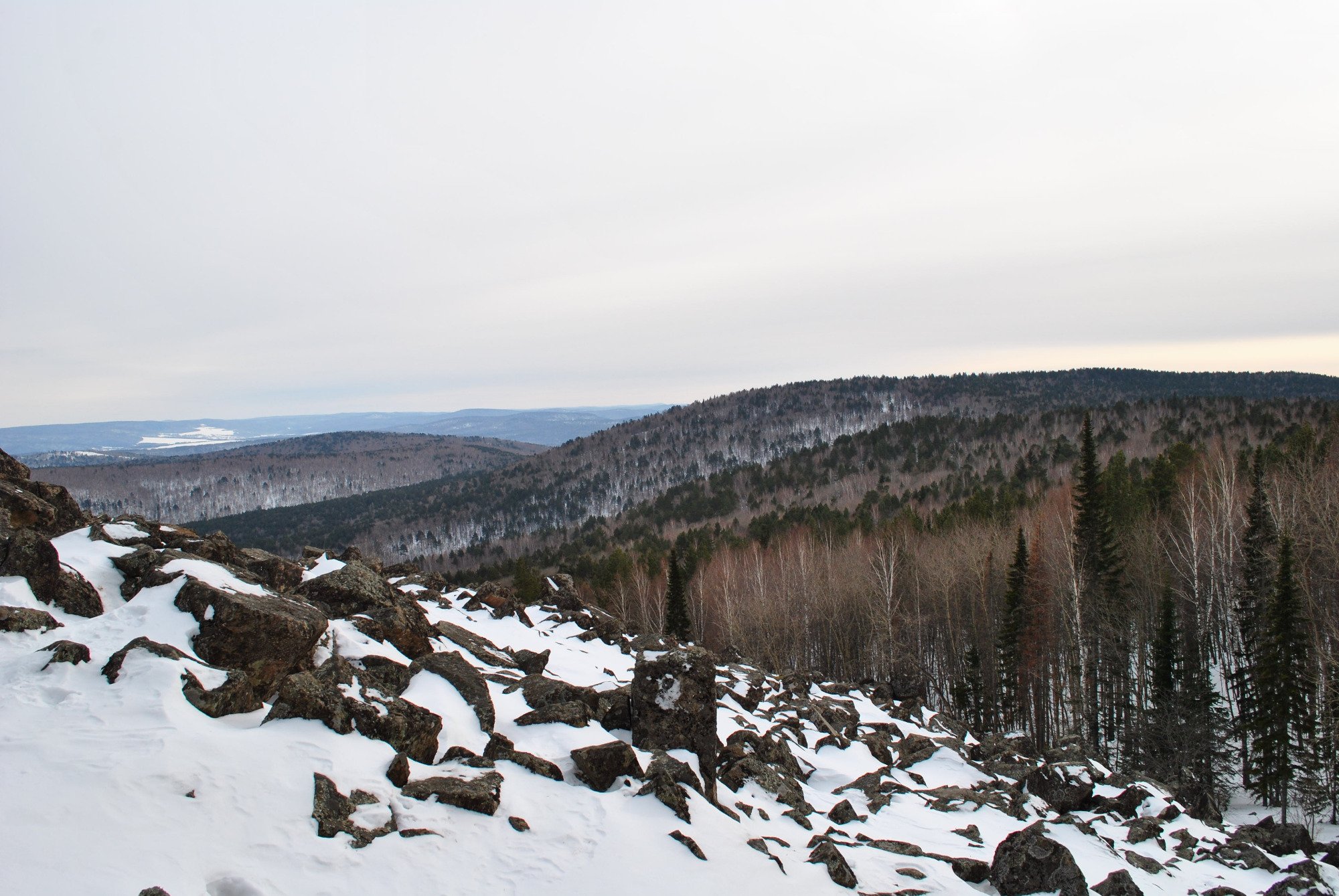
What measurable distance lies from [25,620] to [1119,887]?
19.2m

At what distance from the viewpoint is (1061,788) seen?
1942 cm

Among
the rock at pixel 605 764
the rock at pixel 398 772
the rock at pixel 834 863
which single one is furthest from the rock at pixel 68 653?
the rock at pixel 834 863

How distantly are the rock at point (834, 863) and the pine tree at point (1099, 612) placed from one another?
2973 centimetres

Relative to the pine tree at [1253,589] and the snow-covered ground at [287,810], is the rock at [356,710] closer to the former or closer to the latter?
the snow-covered ground at [287,810]

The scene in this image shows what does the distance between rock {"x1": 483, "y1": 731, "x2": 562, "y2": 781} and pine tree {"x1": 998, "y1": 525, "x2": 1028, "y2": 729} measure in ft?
105

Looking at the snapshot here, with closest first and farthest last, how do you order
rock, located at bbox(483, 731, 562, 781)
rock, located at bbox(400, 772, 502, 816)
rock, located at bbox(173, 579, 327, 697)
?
rock, located at bbox(400, 772, 502, 816)
rock, located at bbox(173, 579, 327, 697)
rock, located at bbox(483, 731, 562, 781)

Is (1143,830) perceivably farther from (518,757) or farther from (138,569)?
(138,569)

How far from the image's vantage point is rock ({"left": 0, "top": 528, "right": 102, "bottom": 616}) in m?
10.7

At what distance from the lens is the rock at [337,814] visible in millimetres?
7699

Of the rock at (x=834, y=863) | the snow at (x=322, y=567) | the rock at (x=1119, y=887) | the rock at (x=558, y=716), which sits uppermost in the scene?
the snow at (x=322, y=567)

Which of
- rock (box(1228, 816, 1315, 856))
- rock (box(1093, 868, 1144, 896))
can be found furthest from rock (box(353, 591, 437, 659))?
rock (box(1228, 816, 1315, 856))

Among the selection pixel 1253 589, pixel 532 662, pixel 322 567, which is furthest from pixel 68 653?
pixel 1253 589

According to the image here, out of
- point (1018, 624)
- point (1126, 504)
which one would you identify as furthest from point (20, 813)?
point (1126, 504)

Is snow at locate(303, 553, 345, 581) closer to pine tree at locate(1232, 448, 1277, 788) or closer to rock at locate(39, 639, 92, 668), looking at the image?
rock at locate(39, 639, 92, 668)
